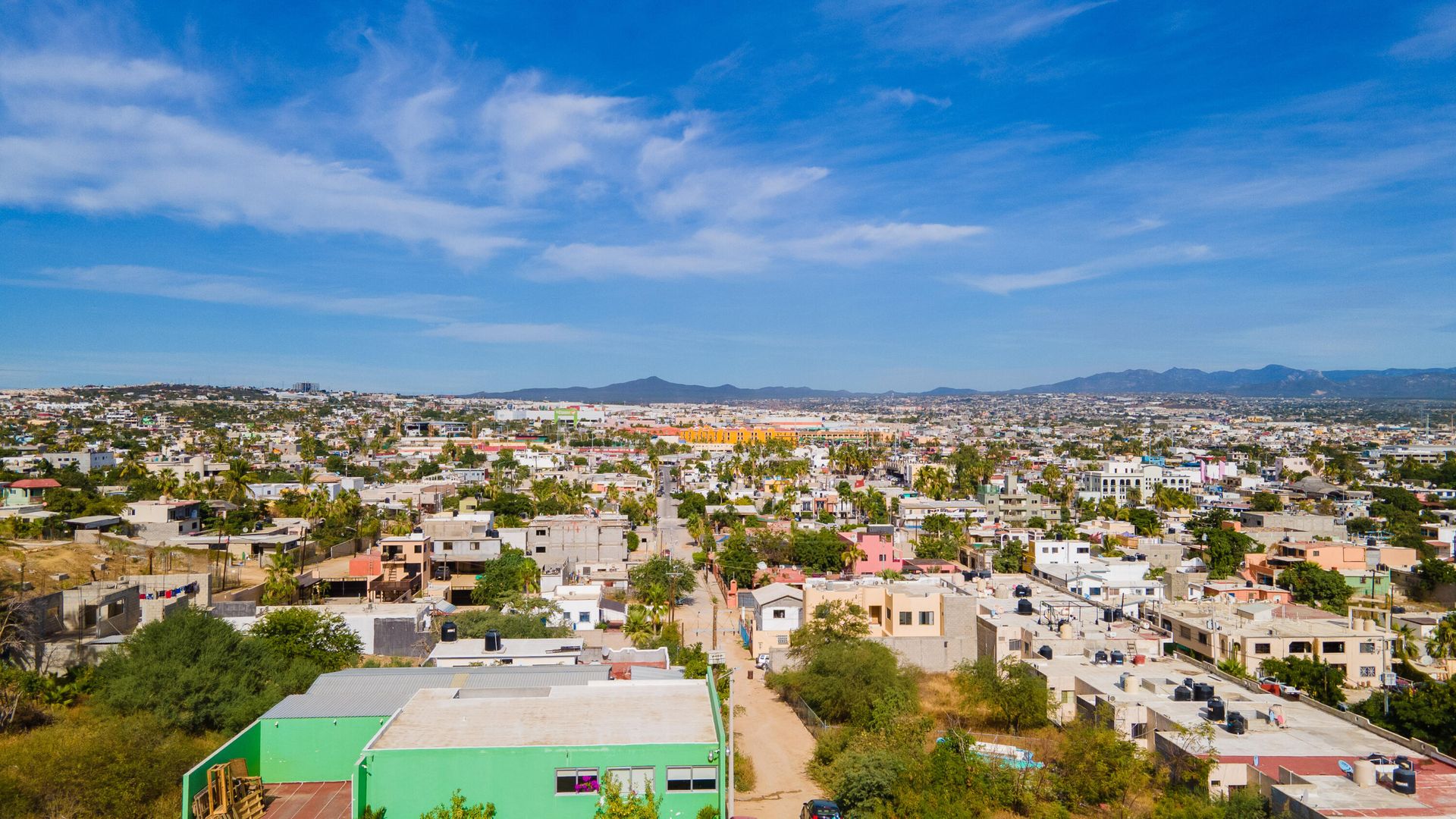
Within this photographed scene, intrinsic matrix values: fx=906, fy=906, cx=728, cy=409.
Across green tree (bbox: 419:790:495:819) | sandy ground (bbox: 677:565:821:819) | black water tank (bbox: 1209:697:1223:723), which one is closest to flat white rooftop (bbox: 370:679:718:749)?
green tree (bbox: 419:790:495:819)

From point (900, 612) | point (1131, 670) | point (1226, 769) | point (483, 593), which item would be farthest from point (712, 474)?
point (1226, 769)

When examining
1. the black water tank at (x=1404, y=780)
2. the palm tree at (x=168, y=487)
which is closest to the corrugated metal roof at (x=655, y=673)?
the black water tank at (x=1404, y=780)

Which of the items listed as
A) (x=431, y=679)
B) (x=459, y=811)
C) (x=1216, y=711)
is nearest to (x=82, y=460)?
(x=431, y=679)

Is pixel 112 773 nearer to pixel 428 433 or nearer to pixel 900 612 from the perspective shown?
pixel 900 612

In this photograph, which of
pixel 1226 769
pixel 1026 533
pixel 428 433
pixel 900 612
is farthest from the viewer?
pixel 428 433

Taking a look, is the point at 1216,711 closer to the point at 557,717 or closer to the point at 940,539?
the point at 557,717

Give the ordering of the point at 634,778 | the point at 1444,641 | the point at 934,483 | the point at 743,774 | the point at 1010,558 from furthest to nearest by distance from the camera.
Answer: the point at 934,483
the point at 1010,558
the point at 1444,641
the point at 743,774
the point at 634,778
